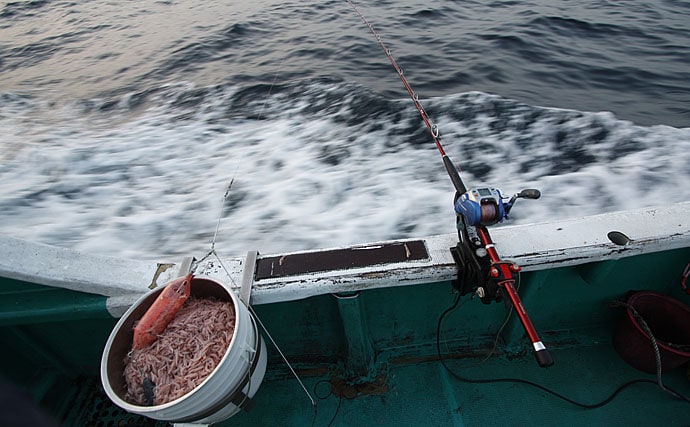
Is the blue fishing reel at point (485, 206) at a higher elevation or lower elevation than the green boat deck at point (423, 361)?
higher

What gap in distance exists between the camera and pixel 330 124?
496 centimetres

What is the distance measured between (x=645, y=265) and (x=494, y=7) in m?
9.20

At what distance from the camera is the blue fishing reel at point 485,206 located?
60.4 inches

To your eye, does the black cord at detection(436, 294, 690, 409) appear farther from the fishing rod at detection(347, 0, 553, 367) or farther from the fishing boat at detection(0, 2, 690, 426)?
the fishing rod at detection(347, 0, 553, 367)

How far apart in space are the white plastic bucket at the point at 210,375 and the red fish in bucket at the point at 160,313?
0.18ft

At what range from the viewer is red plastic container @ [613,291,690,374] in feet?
6.50

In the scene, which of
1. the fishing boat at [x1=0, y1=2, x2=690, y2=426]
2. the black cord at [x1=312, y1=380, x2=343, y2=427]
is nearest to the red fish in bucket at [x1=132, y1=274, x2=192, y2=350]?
the fishing boat at [x1=0, y1=2, x2=690, y2=426]

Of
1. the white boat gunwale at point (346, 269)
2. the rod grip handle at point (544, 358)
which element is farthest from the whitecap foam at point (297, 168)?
the rod grip handle at point (544, 358)

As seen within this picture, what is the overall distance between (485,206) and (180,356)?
127cm

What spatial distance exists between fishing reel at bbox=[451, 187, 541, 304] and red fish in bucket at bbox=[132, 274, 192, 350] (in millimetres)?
1107

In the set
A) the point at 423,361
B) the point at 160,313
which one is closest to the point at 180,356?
the point at 160,313

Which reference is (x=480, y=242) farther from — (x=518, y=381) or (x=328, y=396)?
(x=328, y=396)

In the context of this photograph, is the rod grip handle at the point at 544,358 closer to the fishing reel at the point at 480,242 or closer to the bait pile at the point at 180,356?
the fishing reel at the point at 480,242

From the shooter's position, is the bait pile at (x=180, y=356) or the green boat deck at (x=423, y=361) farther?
the green boat deck at (x=423, y=361)
